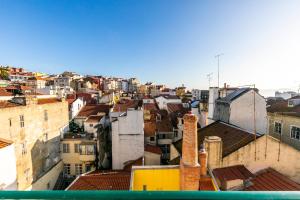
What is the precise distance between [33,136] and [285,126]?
2261cm

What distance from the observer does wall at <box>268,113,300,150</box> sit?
56.5ft

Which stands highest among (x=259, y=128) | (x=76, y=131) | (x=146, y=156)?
(x=259, y=128)

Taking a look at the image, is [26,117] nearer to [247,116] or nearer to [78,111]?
[78,111]

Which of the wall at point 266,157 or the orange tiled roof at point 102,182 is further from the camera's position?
the orange tiled roof at point 102,182

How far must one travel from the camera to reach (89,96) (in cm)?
4322

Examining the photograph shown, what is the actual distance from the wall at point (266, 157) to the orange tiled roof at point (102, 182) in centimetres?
652

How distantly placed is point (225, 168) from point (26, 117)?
15.8 meters

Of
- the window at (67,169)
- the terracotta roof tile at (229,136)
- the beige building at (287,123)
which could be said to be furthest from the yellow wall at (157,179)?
the window at (67,169)

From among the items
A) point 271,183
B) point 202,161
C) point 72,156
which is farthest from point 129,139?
point 271,183

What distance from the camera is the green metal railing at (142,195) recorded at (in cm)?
147

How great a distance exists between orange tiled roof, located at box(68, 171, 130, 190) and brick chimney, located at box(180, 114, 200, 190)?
235 inches

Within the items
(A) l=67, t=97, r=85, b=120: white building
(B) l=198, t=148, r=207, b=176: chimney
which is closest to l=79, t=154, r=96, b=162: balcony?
(A) l=67, t=97, r=85, b=120: white building

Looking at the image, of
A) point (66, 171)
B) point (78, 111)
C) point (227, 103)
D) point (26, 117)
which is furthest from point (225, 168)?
point (78, 111)

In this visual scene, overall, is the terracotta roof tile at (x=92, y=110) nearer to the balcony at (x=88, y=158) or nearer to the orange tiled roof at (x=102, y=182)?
the balcony at (x=88, y=158)
